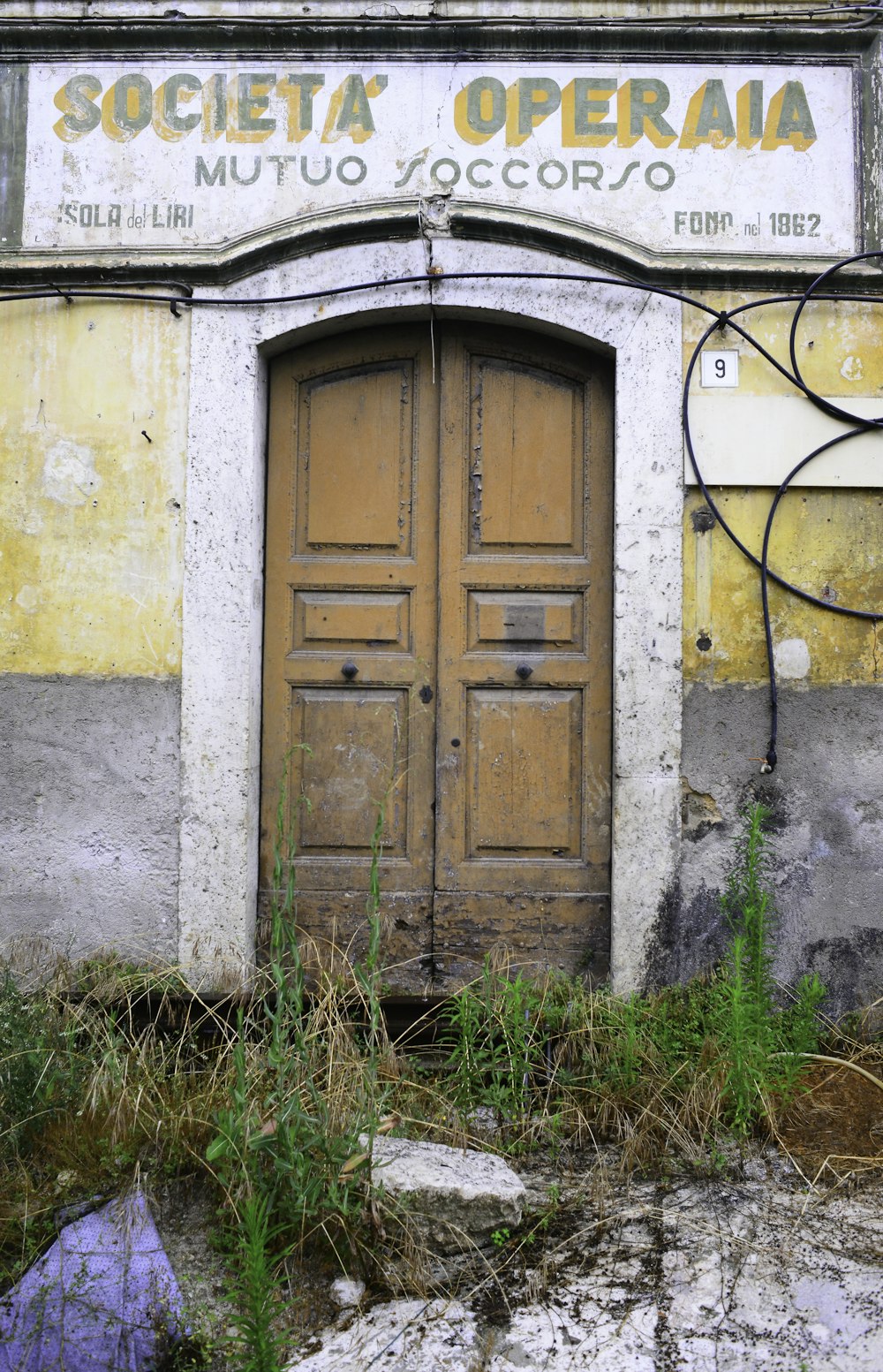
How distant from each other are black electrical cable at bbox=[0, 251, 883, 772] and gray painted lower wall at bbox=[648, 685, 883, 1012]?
0.35 ft

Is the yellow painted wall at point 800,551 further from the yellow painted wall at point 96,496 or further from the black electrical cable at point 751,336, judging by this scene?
the yellow painted wall at point 96,496

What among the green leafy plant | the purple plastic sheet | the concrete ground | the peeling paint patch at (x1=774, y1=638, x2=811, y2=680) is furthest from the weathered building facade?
the purple plastic sheet

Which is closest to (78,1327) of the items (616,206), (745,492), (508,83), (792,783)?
(792,783)

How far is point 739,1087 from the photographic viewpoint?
9.80 ft

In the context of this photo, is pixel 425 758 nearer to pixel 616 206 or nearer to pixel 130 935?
pixel 130 935

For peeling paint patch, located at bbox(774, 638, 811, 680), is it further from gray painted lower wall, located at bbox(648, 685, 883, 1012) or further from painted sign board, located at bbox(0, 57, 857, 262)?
painted sign board, located at bbox(0, 57, 857, 262)

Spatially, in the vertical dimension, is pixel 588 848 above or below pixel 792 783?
below

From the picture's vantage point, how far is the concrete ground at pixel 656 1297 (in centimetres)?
222

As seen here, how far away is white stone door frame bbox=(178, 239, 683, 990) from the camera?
3803 mm

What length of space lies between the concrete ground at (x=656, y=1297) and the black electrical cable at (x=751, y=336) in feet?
5.34

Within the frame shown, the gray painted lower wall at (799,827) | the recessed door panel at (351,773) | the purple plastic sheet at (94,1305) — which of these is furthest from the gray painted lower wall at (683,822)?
the purple plastic sheet at (94,1305)

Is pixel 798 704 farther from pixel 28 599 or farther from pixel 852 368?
pixel 28 599

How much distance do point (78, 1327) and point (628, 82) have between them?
4.34m

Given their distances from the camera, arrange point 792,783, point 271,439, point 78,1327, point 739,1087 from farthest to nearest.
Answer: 1. point 271,439
2. point 792,783
3. point 739,1087
4. point 78,1327
